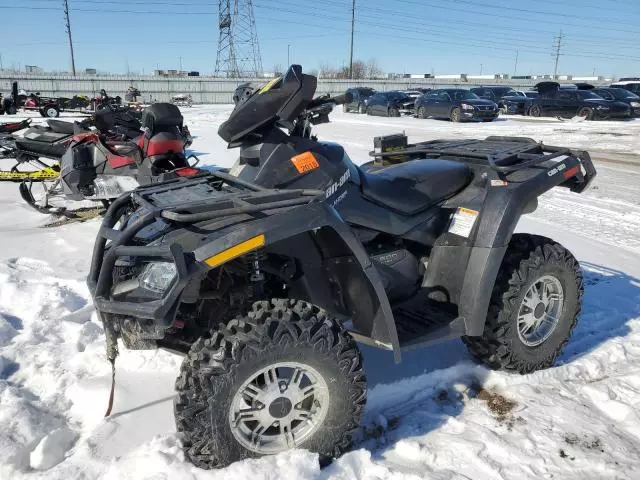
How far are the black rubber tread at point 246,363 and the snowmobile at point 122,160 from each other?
495 cm

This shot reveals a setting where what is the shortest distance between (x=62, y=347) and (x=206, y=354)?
5.86 feet

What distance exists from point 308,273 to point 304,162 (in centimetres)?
55

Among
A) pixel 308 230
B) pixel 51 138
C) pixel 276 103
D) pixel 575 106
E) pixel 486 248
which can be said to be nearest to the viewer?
pixel 308 230

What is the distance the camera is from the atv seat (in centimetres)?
294

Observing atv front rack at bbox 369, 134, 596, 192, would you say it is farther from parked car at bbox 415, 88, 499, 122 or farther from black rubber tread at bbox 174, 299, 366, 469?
parked car at bbox 415, 88, 499, 122

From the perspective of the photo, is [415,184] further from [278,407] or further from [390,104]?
[390,104]

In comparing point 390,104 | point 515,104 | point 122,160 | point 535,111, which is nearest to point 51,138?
point 122,160

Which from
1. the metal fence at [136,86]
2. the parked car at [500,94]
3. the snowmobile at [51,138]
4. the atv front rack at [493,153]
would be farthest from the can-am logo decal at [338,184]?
the metal fence at [136,86]

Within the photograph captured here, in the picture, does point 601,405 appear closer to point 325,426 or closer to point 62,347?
point 325,426

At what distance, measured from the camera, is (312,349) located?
2.37 metres

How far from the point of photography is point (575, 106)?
22.3m

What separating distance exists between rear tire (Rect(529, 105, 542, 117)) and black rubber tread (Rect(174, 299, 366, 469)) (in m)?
24.3

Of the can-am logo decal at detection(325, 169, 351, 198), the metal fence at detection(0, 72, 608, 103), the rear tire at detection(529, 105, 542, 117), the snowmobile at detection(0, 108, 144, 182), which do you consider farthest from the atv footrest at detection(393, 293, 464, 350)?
the metal fence at detection(0, 72, 608, 103)

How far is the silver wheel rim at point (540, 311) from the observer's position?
3.39 meters
